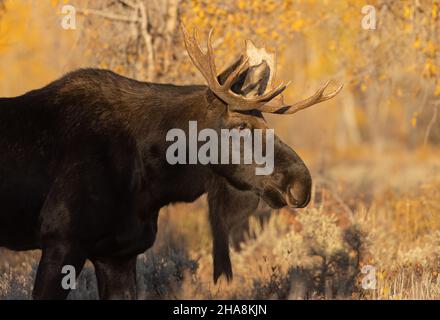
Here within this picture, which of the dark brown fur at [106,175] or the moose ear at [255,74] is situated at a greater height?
the moose ear at [255,74]

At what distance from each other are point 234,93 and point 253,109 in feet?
0.71

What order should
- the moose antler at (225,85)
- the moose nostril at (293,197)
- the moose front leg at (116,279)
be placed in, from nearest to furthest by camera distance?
1. the moose antler at (225,85)
2. the moose nostril at (293,197)
3. the moose front leg at (116,279)

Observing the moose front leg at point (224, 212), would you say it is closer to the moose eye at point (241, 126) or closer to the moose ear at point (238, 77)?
the moose eye at point (241, 126)

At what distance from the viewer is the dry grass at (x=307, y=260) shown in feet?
28.9

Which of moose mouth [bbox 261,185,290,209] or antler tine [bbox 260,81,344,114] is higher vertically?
antler tine [bbox 260,81,344,114]

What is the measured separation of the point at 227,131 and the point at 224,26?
458cm

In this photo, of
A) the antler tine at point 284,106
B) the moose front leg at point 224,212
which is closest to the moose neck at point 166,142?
the moose front leg at point 224,212

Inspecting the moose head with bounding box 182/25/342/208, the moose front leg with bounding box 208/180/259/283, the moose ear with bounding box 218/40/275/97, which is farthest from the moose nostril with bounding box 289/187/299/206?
the moose ear with bounding box 218/40/275/97

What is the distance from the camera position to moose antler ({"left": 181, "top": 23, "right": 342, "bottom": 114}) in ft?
20.3

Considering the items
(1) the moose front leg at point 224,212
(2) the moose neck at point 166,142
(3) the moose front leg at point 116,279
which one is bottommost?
(3) the moose front leg at point 116,279

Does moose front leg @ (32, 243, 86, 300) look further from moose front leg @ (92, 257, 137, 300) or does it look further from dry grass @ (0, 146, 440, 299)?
dry grass @ (0, 146, 440, 299)

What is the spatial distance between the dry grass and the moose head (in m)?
1.95

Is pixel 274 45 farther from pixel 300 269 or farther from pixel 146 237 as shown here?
pixel 146 237
